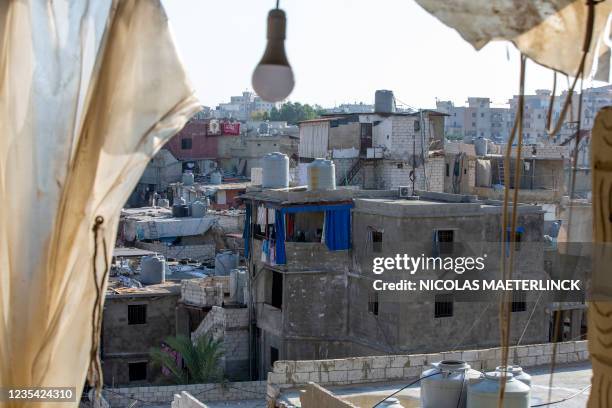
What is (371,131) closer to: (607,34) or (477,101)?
(607,34)

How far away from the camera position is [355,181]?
3634 centimetres

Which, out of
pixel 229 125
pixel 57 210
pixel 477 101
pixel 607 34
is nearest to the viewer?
pixel 57 210

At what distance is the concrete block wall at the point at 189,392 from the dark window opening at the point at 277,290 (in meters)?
3.11

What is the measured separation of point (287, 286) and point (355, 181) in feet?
36.4

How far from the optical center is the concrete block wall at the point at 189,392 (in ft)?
74.9

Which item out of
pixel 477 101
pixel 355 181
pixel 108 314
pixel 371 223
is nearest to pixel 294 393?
pixel 371 223

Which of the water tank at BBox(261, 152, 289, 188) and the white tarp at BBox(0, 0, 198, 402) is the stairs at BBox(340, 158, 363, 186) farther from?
the white tarp at BBox(0, 0, 198, 402)

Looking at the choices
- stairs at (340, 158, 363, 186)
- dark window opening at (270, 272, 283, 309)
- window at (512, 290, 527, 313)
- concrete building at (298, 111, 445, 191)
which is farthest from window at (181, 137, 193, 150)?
window at (512, 290, 527, 313)

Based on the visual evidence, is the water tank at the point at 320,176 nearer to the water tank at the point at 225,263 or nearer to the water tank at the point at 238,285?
the water tank at the point at 238,285

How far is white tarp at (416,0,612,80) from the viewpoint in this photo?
3447 millimetres

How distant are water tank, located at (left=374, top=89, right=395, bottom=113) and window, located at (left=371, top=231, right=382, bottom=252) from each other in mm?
13303

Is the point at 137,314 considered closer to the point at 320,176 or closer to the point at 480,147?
the point at 320,176

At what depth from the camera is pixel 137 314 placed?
27.9 meters

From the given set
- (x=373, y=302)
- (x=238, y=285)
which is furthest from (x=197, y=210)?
(x=373, y=302)
